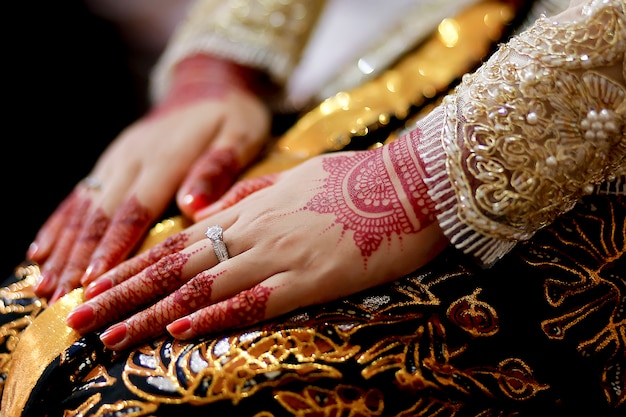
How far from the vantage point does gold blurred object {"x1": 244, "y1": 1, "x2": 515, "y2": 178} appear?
2.99 ft

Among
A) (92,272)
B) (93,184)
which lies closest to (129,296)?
(92,272)

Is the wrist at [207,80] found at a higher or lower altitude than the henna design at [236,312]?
higher

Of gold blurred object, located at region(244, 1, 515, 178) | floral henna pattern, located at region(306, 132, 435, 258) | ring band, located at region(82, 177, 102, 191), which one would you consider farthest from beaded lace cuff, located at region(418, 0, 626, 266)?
ring band, located at region(82, 177, 102, 191)

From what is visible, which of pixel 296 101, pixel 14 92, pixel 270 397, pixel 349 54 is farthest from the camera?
pixel 14 92

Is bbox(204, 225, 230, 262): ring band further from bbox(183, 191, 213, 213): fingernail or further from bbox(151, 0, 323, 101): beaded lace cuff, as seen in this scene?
bbox(151, 0, 323, 101): beaded lace cuff

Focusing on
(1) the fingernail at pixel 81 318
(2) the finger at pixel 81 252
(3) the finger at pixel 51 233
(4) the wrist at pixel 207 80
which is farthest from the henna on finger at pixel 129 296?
(4) the wrist at pixel 207 80

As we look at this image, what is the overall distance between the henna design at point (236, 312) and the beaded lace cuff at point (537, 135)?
202 millimetres

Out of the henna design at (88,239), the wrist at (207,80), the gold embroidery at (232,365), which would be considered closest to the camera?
the gold embroidery at (232,365)

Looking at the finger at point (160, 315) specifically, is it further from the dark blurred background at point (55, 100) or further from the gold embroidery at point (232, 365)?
the dark blurred background at point (55, 100)

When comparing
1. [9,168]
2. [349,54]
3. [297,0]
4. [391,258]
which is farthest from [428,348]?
[9,168]

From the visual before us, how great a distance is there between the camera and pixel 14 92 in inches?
65.1

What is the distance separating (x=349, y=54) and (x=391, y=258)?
0.85 m

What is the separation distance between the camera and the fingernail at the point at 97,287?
67 cm

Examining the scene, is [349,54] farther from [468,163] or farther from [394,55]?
[468,163]
